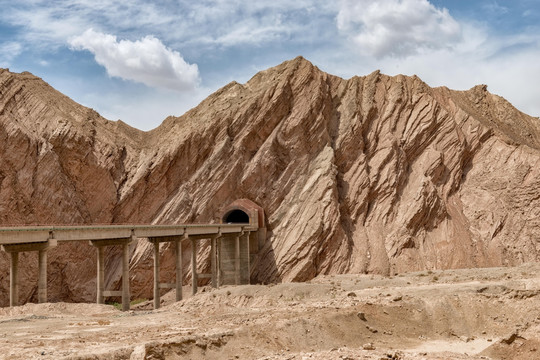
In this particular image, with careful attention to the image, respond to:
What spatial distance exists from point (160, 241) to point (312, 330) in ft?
88.4

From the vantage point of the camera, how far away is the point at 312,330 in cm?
2166

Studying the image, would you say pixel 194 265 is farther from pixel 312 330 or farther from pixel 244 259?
pixel 312 330

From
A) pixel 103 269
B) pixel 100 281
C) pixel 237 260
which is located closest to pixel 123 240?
pixel 103 269

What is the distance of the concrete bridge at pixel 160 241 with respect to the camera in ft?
109

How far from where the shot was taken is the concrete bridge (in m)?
33.4

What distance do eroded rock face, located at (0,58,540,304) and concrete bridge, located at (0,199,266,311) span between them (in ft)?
7.70

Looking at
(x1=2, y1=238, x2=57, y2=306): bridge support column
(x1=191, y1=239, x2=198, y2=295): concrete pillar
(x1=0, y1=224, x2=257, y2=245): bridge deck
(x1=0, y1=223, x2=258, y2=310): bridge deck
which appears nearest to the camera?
(x1=0, y1=224, x2=257, y2=245): bridge deck

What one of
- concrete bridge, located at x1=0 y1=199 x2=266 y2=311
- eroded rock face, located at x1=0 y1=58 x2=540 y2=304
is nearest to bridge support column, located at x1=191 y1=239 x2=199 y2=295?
concrete bridge, located at x1=0 y1=199 x2=266 y2=311

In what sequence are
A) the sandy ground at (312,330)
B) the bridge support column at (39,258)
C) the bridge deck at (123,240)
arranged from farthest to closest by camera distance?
the bridge support column at (39,258), the bridge deck at (123,240), the sandy ground at (312,330)

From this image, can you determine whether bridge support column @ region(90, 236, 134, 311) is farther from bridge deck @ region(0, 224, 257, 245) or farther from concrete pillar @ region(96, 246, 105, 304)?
bridge deck @ region(0, 224, 257, 245)

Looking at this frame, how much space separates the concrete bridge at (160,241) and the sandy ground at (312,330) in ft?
13.5

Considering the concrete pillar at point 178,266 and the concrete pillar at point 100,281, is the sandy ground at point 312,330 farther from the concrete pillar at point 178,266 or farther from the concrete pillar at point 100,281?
the concrete pillar at point 178,266

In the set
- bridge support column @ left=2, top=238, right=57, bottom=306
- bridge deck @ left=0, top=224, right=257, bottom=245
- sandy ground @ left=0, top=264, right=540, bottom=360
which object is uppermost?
bridge deck @ left=0, top=224, right=257, bottom=245

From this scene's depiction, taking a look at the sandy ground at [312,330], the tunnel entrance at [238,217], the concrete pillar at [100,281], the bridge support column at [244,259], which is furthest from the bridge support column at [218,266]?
the sandy ground at [312,330]
